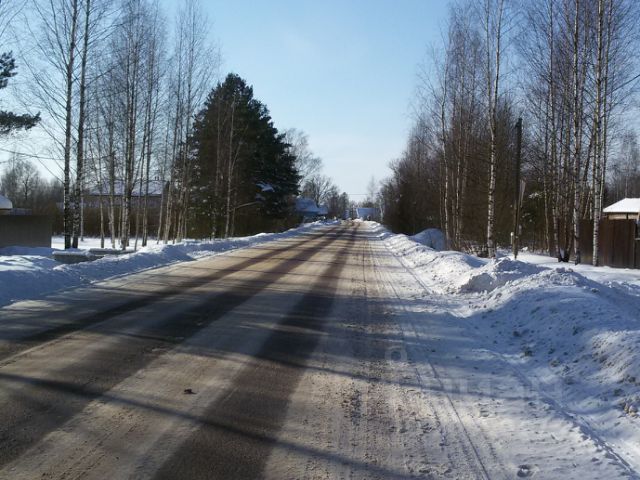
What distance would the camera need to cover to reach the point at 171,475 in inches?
132

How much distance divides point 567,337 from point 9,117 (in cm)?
1818

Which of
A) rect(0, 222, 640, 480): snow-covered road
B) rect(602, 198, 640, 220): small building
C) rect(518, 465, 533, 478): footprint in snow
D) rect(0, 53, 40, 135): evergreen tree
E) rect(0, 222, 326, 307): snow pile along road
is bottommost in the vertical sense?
rect(518, 465, 533, 478): footprint in snow

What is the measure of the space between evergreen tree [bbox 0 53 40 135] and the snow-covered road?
1084cm

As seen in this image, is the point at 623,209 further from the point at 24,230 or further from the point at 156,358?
the point at 156,358

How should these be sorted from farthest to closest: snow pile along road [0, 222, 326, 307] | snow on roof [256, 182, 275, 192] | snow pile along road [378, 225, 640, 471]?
snow on roof [256, 182, 275, 192], snow pile along road [0, 222, 326, 307], snow pile along road [378, 225, 640, 471]

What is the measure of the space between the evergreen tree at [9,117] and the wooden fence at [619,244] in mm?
20385

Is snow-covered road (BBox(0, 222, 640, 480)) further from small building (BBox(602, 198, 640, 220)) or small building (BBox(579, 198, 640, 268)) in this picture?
small building (BBox(602, 198, 640, 220))

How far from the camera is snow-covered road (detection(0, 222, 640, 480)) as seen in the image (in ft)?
11.9

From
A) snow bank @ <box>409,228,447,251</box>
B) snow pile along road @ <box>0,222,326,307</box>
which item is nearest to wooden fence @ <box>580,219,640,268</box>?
snow pile along road @ <box>0,222,326,307</box>

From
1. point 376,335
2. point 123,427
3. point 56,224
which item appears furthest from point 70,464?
point 56,224

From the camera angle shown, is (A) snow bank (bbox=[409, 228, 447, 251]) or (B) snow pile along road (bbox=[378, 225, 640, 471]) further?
(A) snow bank (bbox=[409, 228, 447, 251])

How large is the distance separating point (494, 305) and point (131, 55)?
2192 centimetres

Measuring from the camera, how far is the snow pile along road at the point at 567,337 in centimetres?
453

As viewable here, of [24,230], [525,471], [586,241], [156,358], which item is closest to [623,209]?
[586,241]
